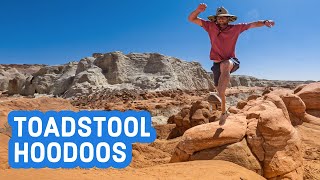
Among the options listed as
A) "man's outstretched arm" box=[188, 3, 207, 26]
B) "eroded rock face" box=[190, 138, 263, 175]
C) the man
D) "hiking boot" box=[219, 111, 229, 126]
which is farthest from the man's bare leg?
"eroded rock face" box=[190, 138, 263, 175]

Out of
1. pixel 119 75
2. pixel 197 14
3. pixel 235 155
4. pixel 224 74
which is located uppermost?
pixel 119 75

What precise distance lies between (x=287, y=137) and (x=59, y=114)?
467 cm

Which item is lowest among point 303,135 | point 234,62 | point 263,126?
point 303,135

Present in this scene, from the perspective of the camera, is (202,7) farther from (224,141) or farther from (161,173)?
(161,173)

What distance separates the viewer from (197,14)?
5359mm

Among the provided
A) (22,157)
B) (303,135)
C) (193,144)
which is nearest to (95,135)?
(22,157)

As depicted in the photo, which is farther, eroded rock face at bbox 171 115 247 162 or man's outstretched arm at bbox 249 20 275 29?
eroded rock face at bbox 171 115 247 162

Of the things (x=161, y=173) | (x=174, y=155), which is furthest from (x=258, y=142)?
(x=161, y=173)

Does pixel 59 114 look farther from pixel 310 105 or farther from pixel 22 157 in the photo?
pixel 310 105

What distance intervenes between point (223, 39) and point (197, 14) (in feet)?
1.95

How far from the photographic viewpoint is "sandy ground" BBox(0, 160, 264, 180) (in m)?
4.37

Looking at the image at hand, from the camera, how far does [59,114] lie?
6754mm

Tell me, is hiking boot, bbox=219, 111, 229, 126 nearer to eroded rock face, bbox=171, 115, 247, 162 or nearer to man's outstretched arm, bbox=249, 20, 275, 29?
eroded rock face, bbox=171, 115, 247, 162

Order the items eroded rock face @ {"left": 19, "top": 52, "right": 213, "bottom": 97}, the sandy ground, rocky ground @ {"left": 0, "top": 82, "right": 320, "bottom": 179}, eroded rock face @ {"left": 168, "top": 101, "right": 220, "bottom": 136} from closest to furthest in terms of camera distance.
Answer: the sandy ground, rocky ground @ {"left": 0, "top": 82, "right": 320, "bottom": 179}, eroded rock face @ {"left": 168, "top": 101, "right": 220, "bottom": 136}, eroded rock face @ {"left": 19, "top": 52, "right": 213, "bottom": 97}
